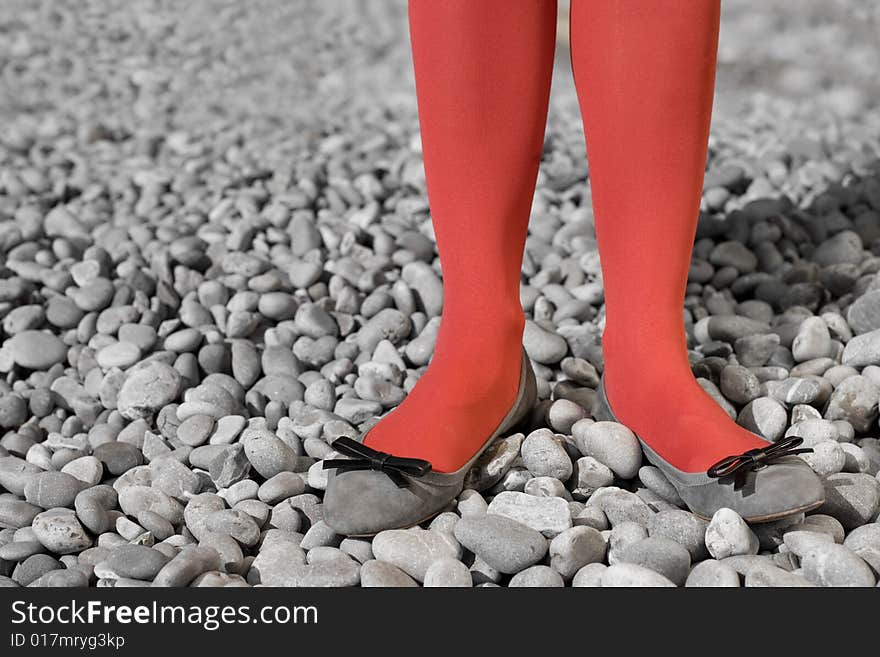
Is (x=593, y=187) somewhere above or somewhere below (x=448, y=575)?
above

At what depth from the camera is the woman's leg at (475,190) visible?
36.8 inches

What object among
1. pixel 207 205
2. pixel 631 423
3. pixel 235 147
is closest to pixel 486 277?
pixel 631 423

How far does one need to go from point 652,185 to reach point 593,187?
72 mm

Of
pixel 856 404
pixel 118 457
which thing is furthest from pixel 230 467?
pixel 856 404

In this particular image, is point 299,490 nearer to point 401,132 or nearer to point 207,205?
point 207,205

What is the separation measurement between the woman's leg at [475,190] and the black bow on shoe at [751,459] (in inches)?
9.9

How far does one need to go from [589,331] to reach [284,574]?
60cm

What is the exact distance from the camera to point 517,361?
106cm

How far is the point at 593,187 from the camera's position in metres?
0.99

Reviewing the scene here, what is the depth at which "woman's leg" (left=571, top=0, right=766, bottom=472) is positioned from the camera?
891 millimetres

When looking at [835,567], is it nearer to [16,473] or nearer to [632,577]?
[632,577]

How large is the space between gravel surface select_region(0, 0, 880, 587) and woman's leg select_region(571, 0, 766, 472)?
0.07 m

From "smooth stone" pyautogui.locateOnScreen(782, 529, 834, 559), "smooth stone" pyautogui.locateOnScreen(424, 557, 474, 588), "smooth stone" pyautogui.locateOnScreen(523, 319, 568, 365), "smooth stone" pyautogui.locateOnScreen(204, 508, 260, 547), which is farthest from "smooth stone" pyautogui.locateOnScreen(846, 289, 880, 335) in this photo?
"smooth stone" pyautogui.locateOnScreen(204, 508, 260, 547)

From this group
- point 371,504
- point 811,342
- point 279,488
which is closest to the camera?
point 371,504
